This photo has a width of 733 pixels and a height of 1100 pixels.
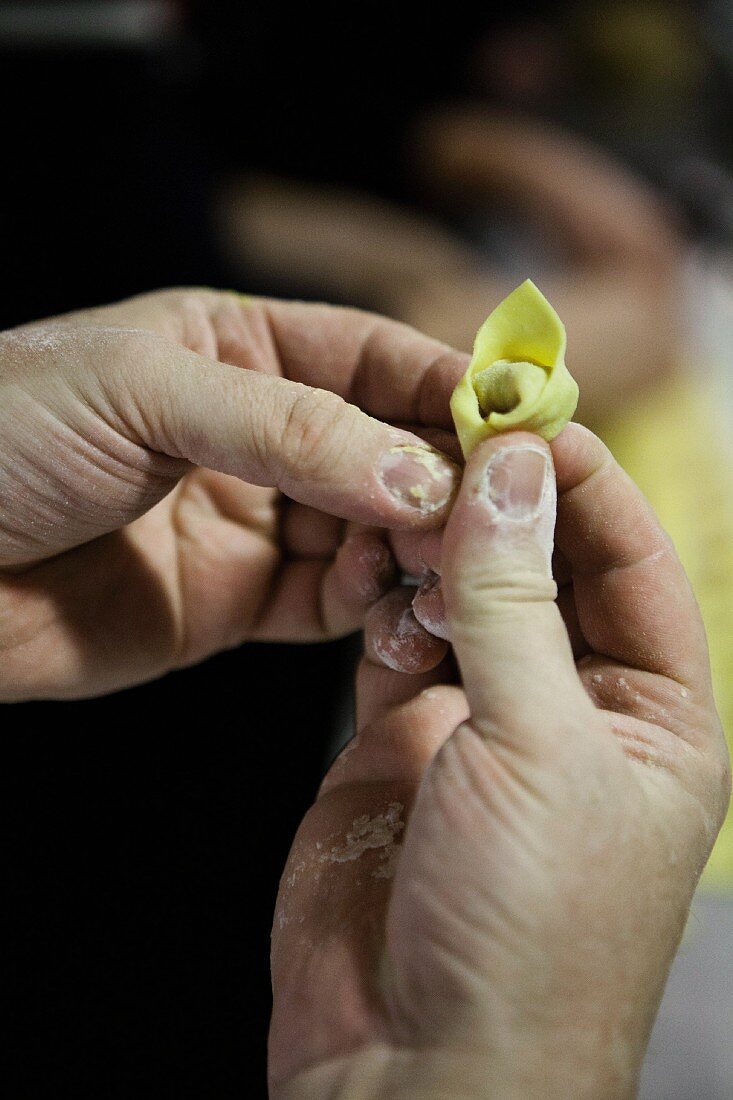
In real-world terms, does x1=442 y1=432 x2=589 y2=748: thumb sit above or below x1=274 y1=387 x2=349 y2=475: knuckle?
below

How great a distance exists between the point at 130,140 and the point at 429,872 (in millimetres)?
1711

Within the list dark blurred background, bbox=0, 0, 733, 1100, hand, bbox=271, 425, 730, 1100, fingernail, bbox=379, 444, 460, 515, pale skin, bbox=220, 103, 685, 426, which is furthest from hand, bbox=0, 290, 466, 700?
pale skin, bbox=220, 103, 685, 426

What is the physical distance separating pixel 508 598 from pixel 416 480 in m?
0.13

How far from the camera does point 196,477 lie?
109cm

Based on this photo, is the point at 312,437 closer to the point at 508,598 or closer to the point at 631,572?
the point at 508,598

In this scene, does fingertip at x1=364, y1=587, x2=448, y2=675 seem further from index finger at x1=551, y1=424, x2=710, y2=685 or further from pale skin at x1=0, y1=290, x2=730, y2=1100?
index finger at x1=551, y1=424, x2=710, y2=685

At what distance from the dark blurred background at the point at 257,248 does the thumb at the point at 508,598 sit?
39 cm

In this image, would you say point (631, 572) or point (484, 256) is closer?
point (631, 572)

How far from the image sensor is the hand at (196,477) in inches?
27.9

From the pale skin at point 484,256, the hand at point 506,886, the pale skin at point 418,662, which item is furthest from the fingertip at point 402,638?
the pale skin at point 484,256

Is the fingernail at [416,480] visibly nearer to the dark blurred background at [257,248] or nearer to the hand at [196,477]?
the hand at [196,477]

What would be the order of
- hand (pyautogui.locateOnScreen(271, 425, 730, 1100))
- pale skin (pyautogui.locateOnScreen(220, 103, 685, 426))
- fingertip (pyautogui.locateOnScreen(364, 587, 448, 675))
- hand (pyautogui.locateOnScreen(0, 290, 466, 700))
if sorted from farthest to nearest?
pale skin (pyautogui.locateOnScreen(220, 103, 685, 426)) < fingertip (pyautogui.locateOnScreen(364, 587, 448, 675)) < hand (pyautogui.locateOnScreen(0, 290, 466, 700)) < hand (pyautogui.locateOnScreen(271, 425, 730, 1100))

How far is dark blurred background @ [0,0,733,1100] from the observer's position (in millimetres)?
992

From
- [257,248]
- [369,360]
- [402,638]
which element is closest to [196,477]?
[369,360]
